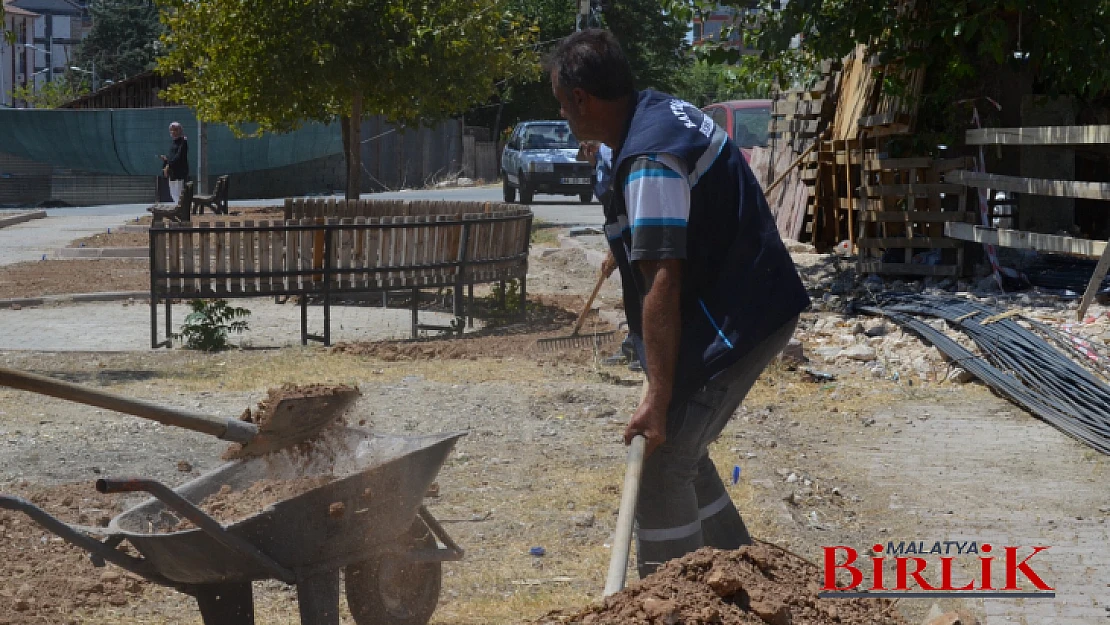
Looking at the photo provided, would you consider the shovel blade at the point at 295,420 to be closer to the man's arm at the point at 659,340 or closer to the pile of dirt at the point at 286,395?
the pile of dirt at the point at 286,395

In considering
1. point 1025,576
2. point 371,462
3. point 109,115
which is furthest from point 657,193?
point 109,115

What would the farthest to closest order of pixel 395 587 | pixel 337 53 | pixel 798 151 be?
pixel 337 53, pixel 798 151, pixel 395 587

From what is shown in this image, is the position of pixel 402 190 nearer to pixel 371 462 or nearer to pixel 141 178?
pixel 141 178

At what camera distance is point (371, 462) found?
14.9 feet

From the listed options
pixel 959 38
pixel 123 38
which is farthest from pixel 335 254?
pixel 123 38

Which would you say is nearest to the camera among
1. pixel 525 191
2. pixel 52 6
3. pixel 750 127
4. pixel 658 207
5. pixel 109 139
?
pixel 658 207

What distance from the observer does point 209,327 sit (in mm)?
10570

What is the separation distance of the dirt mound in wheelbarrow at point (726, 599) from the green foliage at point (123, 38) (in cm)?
6936

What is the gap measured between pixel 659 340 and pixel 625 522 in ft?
1.82

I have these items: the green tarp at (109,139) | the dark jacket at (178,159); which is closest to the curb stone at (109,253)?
the dark jacket at (178,159)

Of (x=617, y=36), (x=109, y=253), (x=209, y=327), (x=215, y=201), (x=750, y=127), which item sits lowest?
(x=109, y=253)

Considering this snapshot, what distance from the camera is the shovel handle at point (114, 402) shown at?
12.5 ft

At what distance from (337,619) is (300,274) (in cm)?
731

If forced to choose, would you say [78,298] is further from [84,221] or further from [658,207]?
[84,221]
